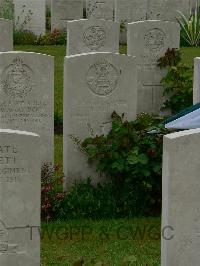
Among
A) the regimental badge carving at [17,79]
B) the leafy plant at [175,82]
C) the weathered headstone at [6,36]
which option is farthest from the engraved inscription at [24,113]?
the weathered headstone at [6,36]

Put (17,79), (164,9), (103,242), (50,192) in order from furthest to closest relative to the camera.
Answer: (164,9)
(17,79)
(50,192)
(103,242)

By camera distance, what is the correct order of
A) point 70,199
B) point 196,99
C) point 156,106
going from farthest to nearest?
point 156,106 < point 196,99 < point 70,199

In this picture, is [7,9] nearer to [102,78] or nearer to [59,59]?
[59,59]

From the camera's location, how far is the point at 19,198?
227 inches

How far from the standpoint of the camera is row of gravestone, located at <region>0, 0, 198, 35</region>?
18547mm

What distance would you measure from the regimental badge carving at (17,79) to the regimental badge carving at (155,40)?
3734 millimetres

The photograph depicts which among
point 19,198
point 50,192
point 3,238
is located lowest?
point 3,238

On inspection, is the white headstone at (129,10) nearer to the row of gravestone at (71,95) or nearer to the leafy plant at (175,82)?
the leafy plant at (175,82)

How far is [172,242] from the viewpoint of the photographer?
5461 millimetres

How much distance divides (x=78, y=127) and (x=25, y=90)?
2.10 feet

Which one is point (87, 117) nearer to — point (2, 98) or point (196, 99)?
point (2, 98)

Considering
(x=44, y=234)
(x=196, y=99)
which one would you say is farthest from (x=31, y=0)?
(x=44, y=234)

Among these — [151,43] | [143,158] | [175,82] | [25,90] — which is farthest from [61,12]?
[143,158]

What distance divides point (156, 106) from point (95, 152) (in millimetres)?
3965
